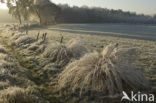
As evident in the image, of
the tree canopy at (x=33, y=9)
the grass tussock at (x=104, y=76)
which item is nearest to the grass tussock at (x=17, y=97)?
the grass tussock at (x=104, y=76)

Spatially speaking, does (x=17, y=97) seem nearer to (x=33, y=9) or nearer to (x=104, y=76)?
(x=104, y=76)

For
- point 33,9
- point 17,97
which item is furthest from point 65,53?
point 33,9

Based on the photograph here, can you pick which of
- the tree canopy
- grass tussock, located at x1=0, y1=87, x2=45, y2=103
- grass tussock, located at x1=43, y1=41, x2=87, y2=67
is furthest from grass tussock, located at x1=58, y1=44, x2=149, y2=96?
the tree canopy

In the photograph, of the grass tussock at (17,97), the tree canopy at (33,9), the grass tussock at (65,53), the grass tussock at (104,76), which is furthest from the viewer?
the tree canopy at (33,9)

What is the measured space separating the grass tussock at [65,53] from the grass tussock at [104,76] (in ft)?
A: 6.65

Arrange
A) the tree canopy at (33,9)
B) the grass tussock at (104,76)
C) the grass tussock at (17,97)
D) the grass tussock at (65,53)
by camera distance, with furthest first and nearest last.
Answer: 1. the tree canopy at (33,9)
2. the grass tussock at (65,53)
3. the grass tussock at (104,76)
4. the grass tussock at (17,97)

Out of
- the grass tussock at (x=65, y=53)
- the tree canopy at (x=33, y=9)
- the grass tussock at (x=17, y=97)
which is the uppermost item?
the tree canopy at (x=33, y=9)

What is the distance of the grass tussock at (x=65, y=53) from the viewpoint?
811 centimetres

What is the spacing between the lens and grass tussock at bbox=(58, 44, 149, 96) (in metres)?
5.28

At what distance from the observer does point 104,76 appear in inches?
217

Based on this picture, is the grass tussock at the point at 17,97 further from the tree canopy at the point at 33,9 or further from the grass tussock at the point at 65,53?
the tree canopy at the point at 33,9

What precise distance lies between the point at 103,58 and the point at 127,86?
1.20 meters

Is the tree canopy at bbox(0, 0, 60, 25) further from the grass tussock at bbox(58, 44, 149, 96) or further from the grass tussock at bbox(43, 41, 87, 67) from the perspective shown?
the grass tussock at bbox(58, 44, 149, 96)

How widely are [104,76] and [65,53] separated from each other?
326cm
